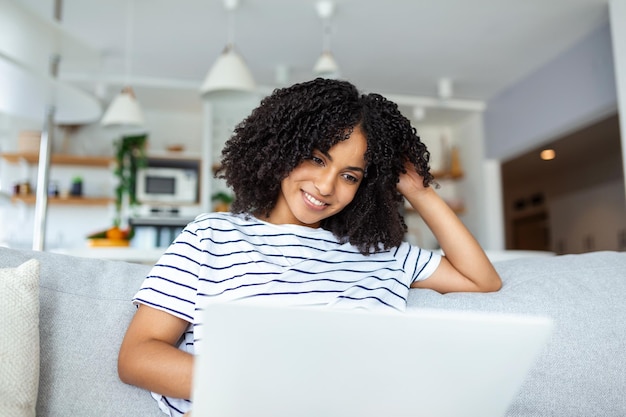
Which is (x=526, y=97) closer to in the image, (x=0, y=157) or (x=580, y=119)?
(x=580, y=119)

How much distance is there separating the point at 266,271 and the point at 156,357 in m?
0.27

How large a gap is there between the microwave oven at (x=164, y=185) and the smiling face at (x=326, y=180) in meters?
4.20

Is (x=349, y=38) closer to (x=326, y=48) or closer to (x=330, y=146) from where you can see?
(x=326, y=48)

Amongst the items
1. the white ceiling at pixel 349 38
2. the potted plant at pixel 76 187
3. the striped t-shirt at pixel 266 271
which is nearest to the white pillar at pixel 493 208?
the white ceiling at pixel 349 38

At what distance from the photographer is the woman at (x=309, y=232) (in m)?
1.01

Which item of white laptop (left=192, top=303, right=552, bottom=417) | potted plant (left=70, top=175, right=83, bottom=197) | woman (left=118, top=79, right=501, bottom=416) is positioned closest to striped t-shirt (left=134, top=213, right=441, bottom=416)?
woman (left=118, top=79, right=501, bottom=416)

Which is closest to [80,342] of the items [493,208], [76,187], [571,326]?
[571,326]

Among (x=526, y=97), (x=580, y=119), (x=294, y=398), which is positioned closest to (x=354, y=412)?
(x=294, y=398)

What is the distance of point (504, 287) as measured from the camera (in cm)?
129

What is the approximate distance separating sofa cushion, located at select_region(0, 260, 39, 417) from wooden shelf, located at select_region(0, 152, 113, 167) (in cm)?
459

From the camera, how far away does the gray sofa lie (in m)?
1.03

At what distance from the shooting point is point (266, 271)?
3.61 feet

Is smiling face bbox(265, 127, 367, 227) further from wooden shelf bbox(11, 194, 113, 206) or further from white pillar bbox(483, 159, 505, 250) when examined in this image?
white pillar bbox(483, 159, 505, 250)

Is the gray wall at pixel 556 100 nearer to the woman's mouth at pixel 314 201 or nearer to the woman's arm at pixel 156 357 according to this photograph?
the woman's mouth at pixel 314 201
